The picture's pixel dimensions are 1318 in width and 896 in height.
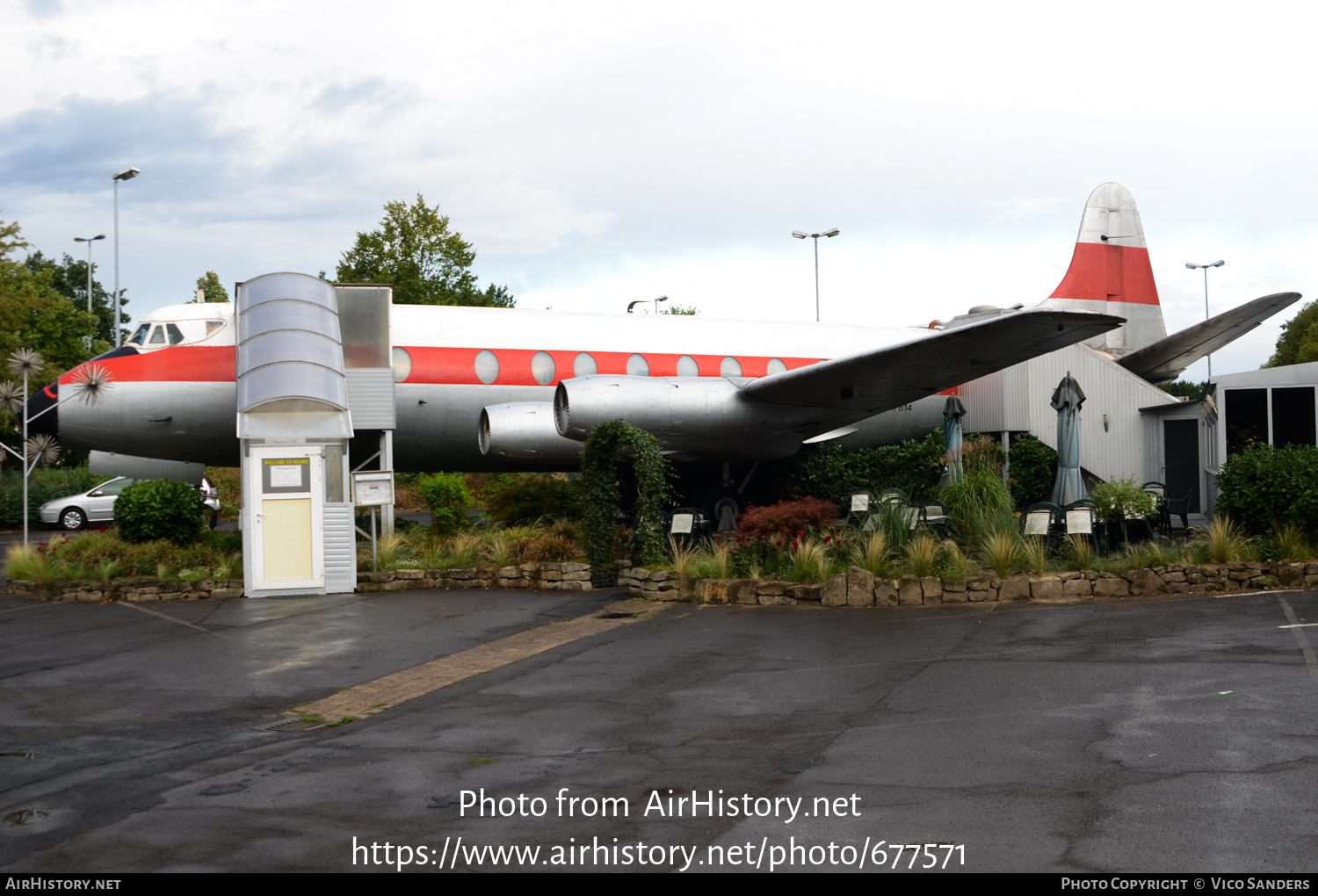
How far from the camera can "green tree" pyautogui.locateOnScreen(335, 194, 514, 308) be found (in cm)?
3956

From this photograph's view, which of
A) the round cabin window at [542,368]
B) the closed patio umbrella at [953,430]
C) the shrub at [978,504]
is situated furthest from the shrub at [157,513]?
the closed patio umbrella at [953,430]

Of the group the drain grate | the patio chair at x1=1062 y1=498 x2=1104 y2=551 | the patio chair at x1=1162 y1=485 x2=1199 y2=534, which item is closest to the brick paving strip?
the drain grate

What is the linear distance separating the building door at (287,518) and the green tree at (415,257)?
25.0 metres

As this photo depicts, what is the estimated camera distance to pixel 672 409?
15.9 metres

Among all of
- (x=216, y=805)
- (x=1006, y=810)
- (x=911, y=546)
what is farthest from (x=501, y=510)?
(x=1006, y=810)

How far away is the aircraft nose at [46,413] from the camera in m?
16.0

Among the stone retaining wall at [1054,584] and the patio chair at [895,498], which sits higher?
the patio chair at [895,498]

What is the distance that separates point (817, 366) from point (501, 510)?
6369mm

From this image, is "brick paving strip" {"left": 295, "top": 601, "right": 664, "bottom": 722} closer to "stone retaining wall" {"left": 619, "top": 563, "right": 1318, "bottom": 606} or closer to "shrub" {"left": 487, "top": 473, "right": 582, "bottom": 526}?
"stone retaining wall" {"left": 619, "top": 563, "right": 1318, "bottom": 606}

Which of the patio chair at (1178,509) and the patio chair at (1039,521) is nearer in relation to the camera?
the patio chair at (1039,521)

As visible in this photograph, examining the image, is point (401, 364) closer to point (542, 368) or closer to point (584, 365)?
point (542, 368)

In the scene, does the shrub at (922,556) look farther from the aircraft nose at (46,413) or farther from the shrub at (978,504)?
the aircraft nose at (46,413)

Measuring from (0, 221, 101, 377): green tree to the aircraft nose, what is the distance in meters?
23.6

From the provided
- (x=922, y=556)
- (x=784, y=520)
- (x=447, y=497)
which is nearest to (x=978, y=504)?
(x=922, y=556)
